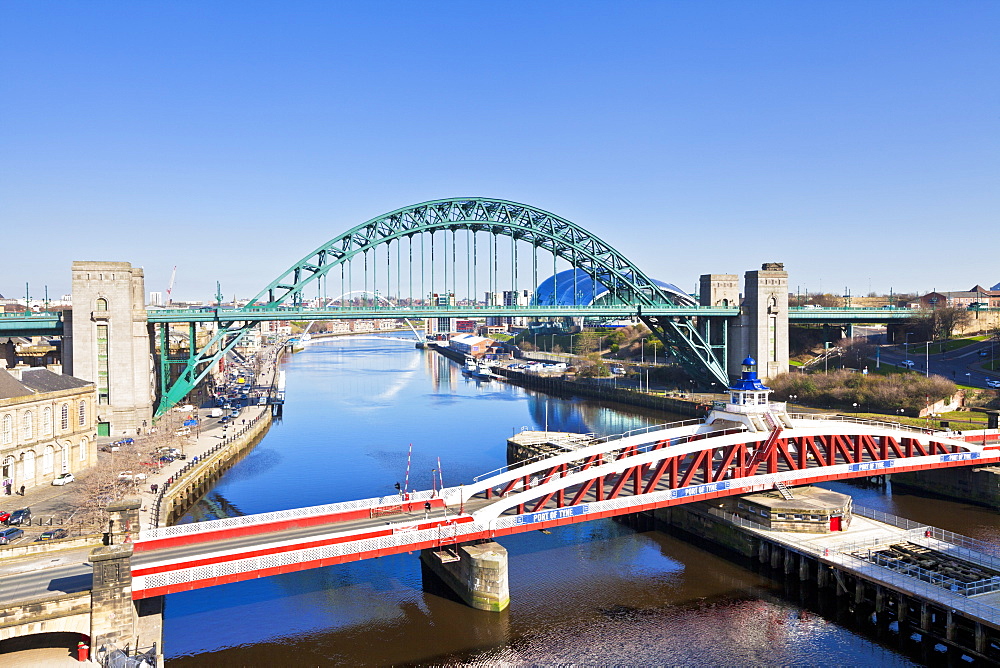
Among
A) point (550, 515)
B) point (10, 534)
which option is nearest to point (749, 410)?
point (550, 515)

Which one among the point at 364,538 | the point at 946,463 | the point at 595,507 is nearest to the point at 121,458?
the point at 364,538

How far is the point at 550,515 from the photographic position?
88.9 feet

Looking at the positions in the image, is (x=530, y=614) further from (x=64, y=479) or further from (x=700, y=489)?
(x=64, y=479)

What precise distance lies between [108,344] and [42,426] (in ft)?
50.6

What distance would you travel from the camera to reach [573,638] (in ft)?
79.0

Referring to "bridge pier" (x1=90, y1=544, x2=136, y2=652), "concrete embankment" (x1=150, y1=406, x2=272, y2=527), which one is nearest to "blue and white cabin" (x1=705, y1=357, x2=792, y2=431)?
"bridge pier" (x1=90, y1=544, x2=136, y2=652)

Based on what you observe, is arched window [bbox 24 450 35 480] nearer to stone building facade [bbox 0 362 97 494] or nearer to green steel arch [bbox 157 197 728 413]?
stone building facade [bbox 0 362 97 494]

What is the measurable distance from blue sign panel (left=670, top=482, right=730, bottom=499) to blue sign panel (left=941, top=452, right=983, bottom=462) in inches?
554

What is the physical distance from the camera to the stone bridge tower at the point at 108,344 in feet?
166

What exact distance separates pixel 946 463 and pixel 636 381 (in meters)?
50.3

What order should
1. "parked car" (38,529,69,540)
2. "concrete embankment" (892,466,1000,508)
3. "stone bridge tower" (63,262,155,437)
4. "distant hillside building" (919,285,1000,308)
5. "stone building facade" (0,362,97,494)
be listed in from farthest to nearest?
"distant hillside building" (919,285,1000,308)
"stone bridge tower" (63,262,155,437)
"concrete embankment" (892,466,1000,508)
"stone building facade" (0,362,97,494)
"parked car" (38,529,69,540)

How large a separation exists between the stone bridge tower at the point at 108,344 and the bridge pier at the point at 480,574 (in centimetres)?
3387

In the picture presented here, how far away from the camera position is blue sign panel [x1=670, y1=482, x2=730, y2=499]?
29562 millimetres

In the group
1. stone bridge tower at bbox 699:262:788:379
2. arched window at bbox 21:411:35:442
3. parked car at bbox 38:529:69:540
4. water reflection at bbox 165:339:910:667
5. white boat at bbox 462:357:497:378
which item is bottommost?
water reflection at bbox 165:339:910:667
